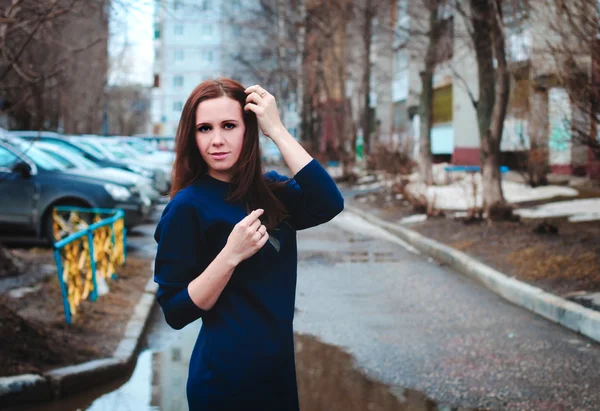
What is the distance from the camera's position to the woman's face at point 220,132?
2.74m

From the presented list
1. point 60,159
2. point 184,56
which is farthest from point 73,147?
point 184,56

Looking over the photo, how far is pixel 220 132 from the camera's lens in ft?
9.03

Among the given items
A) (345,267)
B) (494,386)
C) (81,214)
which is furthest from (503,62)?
(494,386)

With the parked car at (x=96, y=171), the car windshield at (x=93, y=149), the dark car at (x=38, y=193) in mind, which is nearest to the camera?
the dark car at (x=38, y=193)

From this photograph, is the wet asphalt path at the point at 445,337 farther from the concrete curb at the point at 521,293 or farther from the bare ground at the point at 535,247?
the bare ground at the point at 535,247

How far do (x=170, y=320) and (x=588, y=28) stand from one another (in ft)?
27.1

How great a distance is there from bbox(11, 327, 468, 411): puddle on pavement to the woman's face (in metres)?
3.17

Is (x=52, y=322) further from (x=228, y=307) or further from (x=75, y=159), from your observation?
(x=75, y=159)

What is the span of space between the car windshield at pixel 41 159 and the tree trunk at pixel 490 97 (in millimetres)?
7095

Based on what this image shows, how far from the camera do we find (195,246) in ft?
8.93

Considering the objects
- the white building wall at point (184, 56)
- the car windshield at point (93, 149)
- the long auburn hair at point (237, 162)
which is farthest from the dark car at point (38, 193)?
the white building wall at point (184, 56)

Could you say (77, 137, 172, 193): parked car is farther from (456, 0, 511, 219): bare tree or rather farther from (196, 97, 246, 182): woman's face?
(196, 97, 246, 182): woman's face

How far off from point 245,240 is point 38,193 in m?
11.6

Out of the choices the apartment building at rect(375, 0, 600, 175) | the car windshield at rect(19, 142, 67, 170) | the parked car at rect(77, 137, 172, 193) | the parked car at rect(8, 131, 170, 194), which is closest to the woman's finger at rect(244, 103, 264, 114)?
the apartment building at rect(375, 0, 600, 175)
